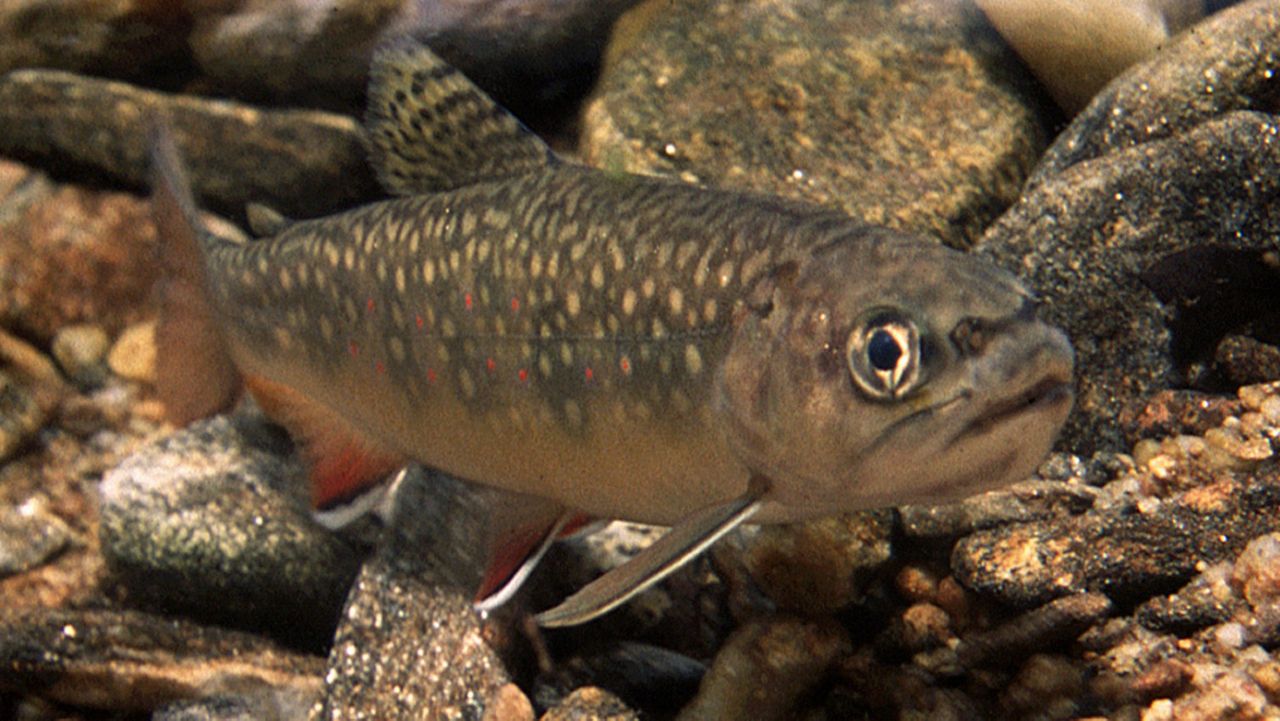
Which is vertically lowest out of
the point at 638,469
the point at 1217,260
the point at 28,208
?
the point at 28,208

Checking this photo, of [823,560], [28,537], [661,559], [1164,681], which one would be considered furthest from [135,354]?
[1164,681]

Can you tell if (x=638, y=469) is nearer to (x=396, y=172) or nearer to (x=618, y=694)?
(x=618, y=694)

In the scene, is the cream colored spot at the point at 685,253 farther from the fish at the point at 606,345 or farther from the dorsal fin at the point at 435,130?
the dorsal fin at the point at 435,130

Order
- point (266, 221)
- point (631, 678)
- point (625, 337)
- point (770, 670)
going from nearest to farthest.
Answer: point (625, 337), point (770, 670), point (631, 678), point (266, 221)

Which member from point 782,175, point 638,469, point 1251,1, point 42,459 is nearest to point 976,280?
point 638,469

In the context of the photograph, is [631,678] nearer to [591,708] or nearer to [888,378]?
[591,708]

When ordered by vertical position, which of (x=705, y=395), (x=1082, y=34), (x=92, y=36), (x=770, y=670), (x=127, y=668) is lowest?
(x=127, y=668)
